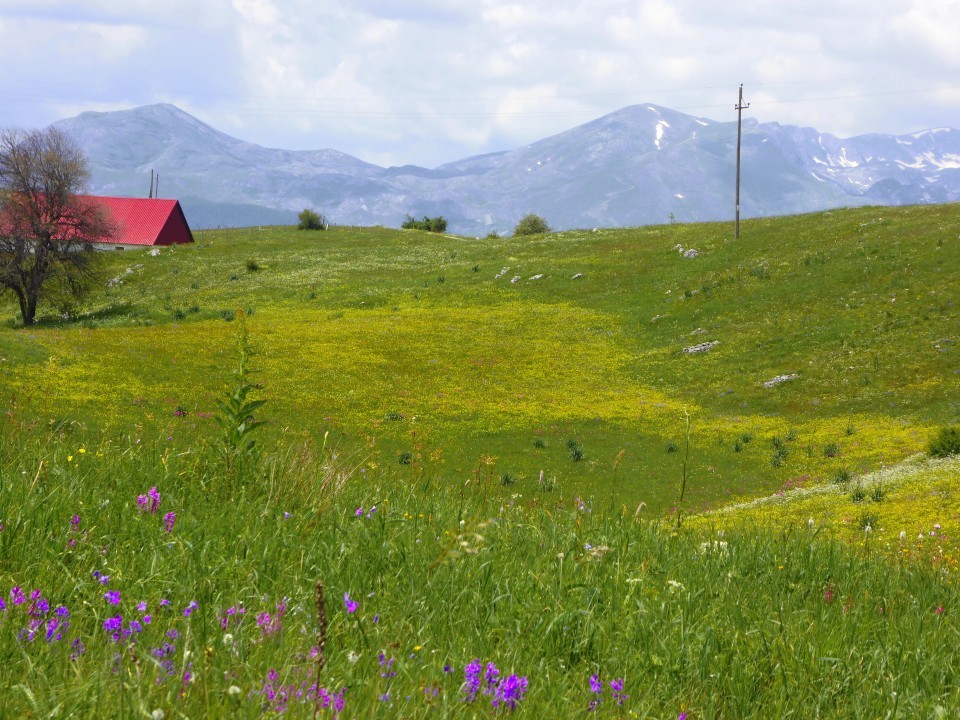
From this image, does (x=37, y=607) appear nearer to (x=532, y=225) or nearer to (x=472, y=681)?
(x=472, y=681)

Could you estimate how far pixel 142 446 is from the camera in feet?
23.3

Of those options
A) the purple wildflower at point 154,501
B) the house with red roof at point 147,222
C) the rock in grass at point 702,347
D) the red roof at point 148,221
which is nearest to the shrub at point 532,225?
the house with red roof at point 147,222

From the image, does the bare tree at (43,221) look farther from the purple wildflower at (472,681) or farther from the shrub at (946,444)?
the purple wildflower at (472,681)

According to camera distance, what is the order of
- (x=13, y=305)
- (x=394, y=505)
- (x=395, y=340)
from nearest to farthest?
(x=394, y=505) → (x=395, y=340) → (x=13, y=305)

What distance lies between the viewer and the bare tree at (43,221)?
58500mm

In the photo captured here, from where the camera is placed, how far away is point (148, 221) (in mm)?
110062

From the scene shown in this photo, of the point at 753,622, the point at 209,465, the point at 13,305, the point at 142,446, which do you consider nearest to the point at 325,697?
the point at 753,622

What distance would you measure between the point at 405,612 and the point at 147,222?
119 m

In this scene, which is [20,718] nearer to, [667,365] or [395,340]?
[667,365]

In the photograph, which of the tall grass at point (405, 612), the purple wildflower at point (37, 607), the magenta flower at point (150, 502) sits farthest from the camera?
the magenta flower at point (150, 502)

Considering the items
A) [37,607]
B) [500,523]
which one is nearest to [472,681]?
[37,607]

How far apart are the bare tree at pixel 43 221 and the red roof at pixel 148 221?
46.6 meters

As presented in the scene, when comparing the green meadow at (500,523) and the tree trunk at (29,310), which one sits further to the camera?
the tree trunk at (29,310)

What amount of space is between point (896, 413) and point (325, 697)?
3493 centimetres
